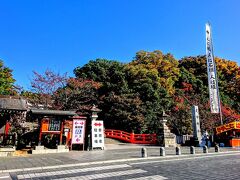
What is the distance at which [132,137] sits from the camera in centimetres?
2475

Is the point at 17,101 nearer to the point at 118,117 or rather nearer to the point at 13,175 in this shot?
the point at 13,175

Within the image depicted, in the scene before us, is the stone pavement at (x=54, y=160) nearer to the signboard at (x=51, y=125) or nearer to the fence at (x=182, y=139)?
the signboard at (x=51, y=125)

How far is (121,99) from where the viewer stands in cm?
2702

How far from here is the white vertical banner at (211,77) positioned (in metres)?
21.6

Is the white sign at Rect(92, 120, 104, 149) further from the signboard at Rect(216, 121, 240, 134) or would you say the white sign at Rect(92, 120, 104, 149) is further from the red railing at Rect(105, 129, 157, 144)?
the signboard at Rect(216, 121, 240, 134)

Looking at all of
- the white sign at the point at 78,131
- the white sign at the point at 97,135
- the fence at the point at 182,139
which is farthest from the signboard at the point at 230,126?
the white sign at the point at 78,131

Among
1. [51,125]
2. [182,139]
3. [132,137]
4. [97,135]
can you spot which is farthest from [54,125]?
[182,139]

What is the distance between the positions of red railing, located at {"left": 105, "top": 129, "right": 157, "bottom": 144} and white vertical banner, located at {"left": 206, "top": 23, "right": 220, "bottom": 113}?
7005 millimetres

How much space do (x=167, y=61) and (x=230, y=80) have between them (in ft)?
52.9

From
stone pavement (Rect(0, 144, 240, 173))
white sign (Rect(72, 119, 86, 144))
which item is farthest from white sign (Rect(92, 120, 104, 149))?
stone pavement (Rect(0, 144, 240, 173))

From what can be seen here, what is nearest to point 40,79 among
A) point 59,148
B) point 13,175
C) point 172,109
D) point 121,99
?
point 121,99

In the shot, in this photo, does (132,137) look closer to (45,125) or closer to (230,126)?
(230,126)

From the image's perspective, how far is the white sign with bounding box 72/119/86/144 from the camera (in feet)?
53.4

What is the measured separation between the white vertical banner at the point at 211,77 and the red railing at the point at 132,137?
23.0ft
